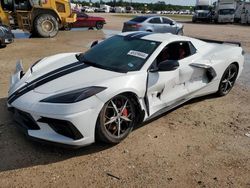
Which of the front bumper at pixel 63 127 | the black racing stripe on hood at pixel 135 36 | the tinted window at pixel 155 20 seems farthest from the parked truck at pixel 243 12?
the front bumper at pixel 63 127

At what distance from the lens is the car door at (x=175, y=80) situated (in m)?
4.24

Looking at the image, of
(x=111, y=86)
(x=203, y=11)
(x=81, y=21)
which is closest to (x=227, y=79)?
(x=111, y=86)

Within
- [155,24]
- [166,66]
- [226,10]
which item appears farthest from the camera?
[226,10]

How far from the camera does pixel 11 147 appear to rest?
3.76m

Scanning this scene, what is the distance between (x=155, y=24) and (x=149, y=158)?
13562mm

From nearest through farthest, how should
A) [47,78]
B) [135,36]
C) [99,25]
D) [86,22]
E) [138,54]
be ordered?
[47,78], [138,54], [135,36], [86,22], [99,25]

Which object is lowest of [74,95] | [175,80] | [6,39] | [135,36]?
[6,39]

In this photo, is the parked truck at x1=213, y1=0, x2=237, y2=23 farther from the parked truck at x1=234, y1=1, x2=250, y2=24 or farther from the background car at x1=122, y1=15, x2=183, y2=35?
the background car at x1=122, y1=15, x2=183, y2=35

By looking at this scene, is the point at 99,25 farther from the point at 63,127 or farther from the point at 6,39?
the point at 63,127

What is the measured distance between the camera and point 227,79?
601 cm

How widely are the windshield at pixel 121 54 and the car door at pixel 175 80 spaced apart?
229 millimetres

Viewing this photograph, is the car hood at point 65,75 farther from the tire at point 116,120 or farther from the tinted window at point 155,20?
the tinted window at point 155,20

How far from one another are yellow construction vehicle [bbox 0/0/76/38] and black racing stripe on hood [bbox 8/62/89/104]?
39.6 ft

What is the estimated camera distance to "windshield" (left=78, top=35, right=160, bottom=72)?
166 inches
